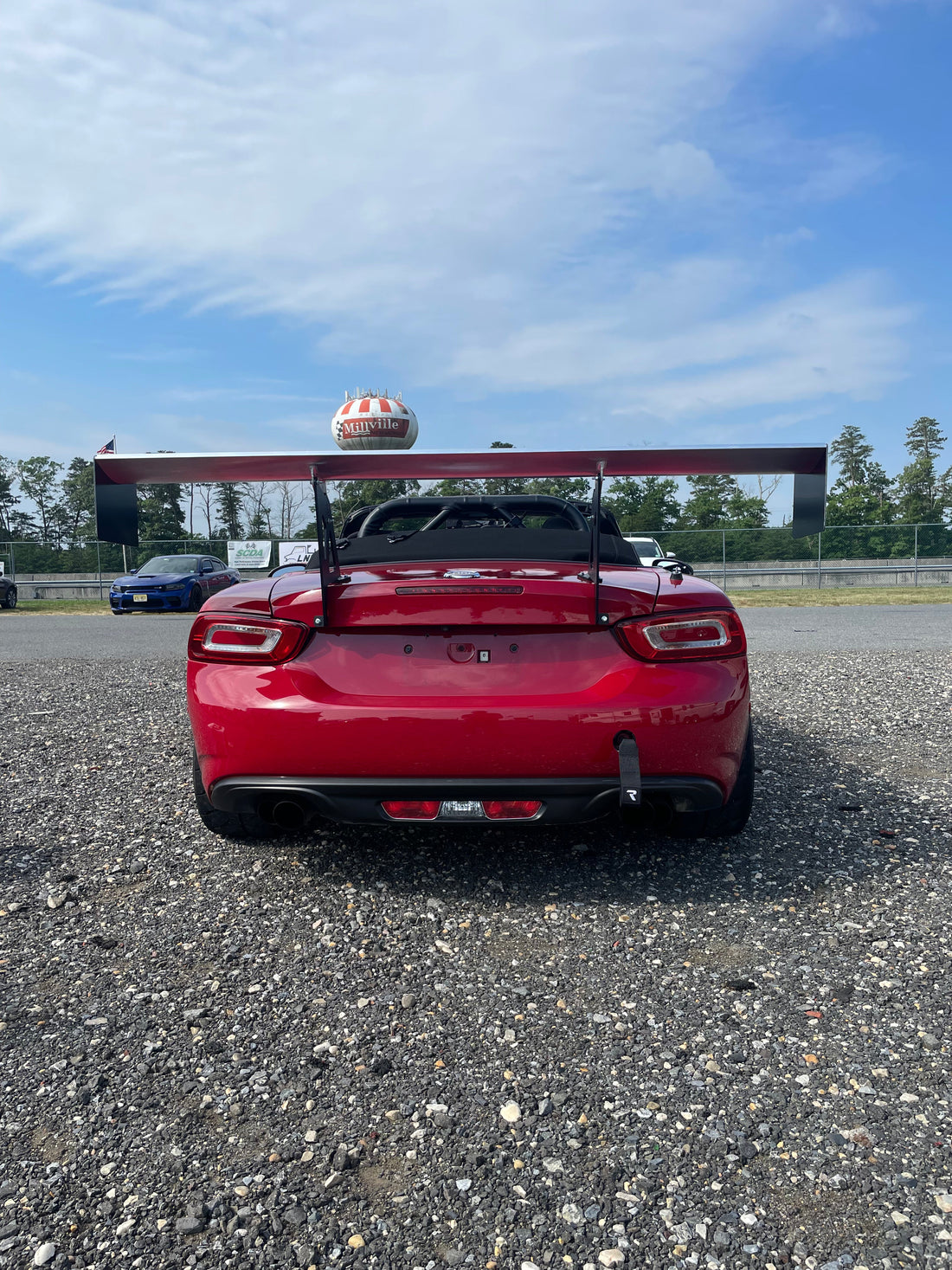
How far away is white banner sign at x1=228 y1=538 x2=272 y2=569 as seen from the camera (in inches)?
1260

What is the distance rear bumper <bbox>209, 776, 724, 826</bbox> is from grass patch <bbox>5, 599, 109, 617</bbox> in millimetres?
21142

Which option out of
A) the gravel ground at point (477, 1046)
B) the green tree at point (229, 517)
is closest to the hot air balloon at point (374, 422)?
the green tree at point (229, 517)

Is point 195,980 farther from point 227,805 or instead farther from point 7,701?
point 7,701

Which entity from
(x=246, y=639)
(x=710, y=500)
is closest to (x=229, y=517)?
(x=710, y=500)

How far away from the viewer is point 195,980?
2564 millimetres

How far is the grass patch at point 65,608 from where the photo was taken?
23.9 m

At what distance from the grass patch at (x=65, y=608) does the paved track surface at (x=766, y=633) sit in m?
4.38

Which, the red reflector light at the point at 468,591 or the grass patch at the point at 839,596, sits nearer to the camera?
the red reflector light at the point at 468,591

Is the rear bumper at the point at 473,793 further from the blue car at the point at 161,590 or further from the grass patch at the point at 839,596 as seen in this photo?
the blue car at the point at 161,590

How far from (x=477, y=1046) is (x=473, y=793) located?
2.71ft

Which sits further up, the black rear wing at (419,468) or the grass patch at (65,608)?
the black rear wing at (419,468)

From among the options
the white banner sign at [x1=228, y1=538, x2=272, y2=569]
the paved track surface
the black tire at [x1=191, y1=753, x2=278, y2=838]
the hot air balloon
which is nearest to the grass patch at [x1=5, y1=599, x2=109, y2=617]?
the paved track surface

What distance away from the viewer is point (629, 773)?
2840 millimetres

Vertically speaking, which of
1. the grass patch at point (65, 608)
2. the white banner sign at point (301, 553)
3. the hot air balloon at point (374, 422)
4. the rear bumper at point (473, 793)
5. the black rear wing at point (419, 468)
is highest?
the hot air balloon at point (374, 422)
